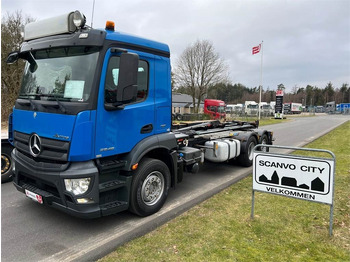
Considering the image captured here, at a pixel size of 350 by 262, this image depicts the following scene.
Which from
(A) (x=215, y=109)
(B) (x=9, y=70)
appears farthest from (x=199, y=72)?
(B) (x=9, y=70)

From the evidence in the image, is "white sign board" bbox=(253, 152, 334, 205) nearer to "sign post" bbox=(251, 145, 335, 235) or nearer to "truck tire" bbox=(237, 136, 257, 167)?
"sign post" bbox=(251, 145, 335, 235)

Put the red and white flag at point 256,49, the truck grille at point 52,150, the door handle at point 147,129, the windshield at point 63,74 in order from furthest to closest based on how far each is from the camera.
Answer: the red and white flag at point 256,49 → the door handle at point 147,129 → the windshield at point 63,74 → the truck grille at point 52,150

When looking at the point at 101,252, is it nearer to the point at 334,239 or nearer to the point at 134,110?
the point at 134,110

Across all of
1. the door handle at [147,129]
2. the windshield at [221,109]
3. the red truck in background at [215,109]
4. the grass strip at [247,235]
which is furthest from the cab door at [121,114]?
the windshield at [221,109]

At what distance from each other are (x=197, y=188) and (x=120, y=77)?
3.33 m

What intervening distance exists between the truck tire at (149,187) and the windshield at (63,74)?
1469 mm

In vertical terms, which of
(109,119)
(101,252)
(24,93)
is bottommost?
(101,252)

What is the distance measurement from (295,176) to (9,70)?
65.4 feet

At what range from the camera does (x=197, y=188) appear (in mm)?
5746

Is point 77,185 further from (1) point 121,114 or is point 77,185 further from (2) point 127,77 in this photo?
(2) point 127,77

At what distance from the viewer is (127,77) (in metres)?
3.42

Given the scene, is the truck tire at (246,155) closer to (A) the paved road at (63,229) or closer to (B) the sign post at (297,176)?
(A) the paved road at (63,229)

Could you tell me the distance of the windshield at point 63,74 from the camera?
342 cm

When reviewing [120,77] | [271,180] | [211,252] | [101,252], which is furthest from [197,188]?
[120,77]
